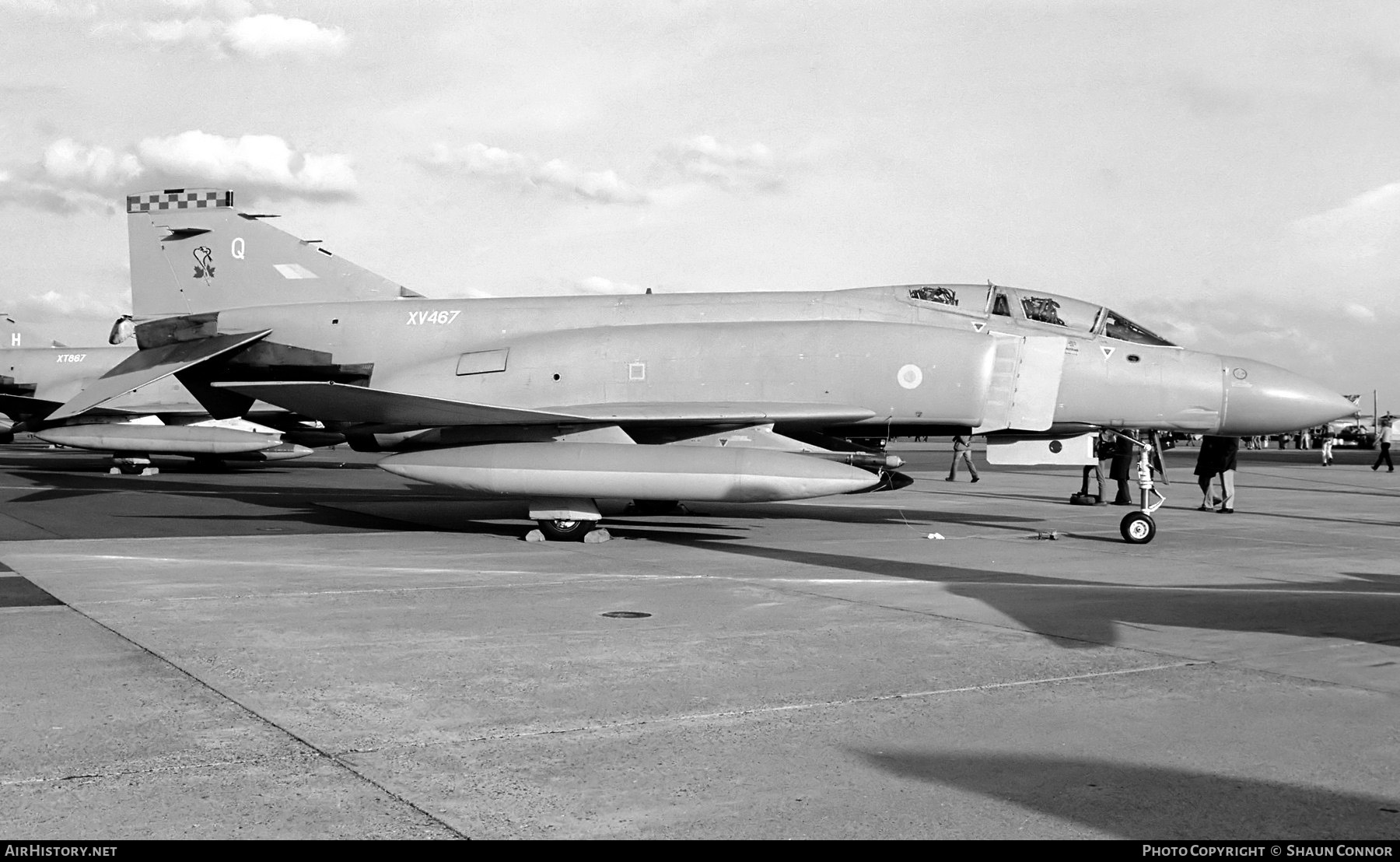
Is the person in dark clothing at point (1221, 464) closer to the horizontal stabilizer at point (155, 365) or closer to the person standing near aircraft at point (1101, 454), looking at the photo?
the person standing near aircraft at point (1101, 454)

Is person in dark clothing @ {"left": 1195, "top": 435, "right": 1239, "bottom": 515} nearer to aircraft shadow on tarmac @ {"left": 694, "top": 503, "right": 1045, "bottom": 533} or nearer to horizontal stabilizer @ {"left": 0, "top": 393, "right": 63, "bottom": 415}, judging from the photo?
aircraft shadow on tarmac @ {"left": 694, "top": 503, "right": 1045, "bottom": 533}

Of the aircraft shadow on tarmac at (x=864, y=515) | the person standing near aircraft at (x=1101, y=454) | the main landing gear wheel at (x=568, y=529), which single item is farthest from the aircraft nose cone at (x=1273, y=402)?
the main landing gear wheel at (x=568, y=529)

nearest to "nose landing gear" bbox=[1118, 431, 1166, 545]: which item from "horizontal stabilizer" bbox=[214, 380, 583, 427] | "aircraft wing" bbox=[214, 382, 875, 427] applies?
"aircraft wing" bbox=[214, 382, 875, 427]

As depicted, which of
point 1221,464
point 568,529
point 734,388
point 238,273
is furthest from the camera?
point 1221,464

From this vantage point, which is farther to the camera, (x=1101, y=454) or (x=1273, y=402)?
(x=1101, y=454)

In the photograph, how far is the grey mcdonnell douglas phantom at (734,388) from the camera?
12539 mm

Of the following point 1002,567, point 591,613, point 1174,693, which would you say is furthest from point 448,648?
point 1002,567

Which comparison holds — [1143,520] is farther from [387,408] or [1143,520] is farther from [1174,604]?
[387,408]

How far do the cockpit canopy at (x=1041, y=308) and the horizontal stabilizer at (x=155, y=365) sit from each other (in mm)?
8750

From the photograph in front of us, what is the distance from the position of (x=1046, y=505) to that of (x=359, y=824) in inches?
675

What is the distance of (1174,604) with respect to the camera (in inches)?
329

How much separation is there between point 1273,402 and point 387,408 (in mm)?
9931

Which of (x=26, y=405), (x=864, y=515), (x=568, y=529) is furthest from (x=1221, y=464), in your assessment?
(x=26, y=405)

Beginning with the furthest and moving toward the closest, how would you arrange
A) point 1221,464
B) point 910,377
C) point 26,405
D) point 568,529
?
point 26,405 < point 1221,464 < point 910,377 < point 568,529
